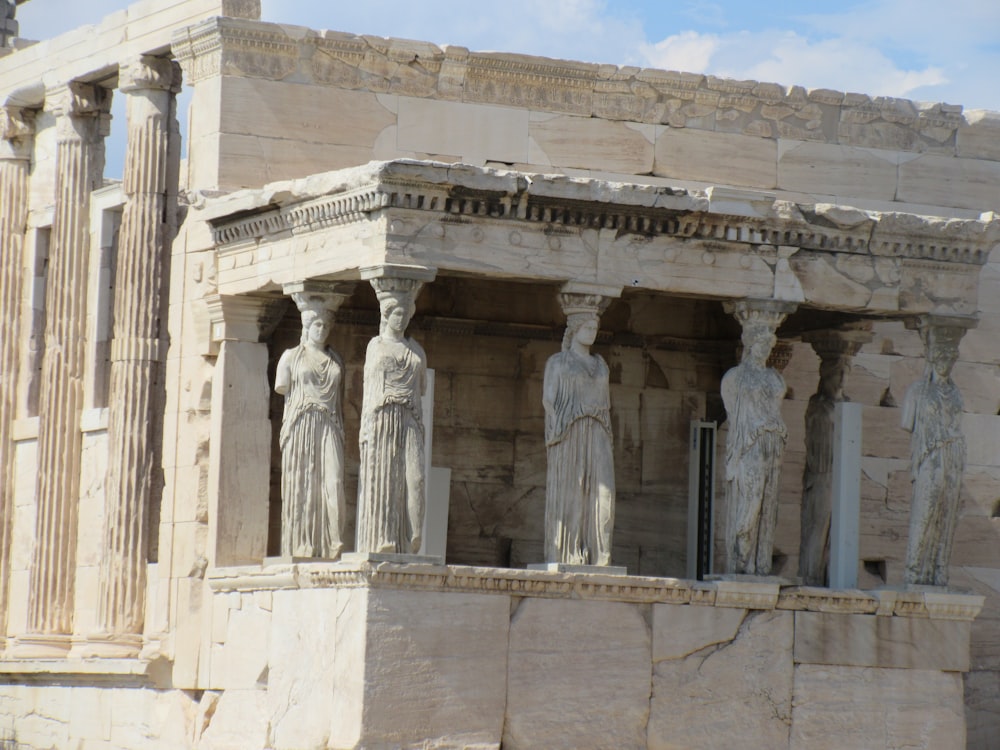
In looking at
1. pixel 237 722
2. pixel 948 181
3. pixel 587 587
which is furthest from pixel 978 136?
pixel 237 722

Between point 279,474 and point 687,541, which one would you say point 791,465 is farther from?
point 279,474

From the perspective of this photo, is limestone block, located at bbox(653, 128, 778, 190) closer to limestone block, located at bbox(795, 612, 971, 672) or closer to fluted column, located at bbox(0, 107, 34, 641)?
limestone block, located at bbox(795, 612, 971, 672)

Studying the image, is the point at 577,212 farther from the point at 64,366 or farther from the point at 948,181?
the point at 64,366

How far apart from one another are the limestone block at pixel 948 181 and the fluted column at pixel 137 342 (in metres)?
5.55

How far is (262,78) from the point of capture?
1952cm

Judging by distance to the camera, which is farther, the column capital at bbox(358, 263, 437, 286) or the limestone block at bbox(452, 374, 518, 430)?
the limestone block at bbox(452, 374, 518, 430)

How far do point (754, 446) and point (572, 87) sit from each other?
3.11 meters

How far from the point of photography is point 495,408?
20.4 metres

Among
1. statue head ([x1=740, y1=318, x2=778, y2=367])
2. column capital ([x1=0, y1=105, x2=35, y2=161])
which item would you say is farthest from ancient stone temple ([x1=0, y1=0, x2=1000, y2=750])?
column capital ([x1=0, y1=105, x2=35, y2=161])

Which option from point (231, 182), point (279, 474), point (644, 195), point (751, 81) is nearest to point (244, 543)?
point (279, 474)

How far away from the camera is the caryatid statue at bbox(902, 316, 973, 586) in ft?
62.4

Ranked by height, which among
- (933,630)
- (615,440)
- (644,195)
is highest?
(644,195)

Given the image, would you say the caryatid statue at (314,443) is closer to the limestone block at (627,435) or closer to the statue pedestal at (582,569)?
the statue pedestal at (582,569)

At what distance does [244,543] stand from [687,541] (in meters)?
3.42
